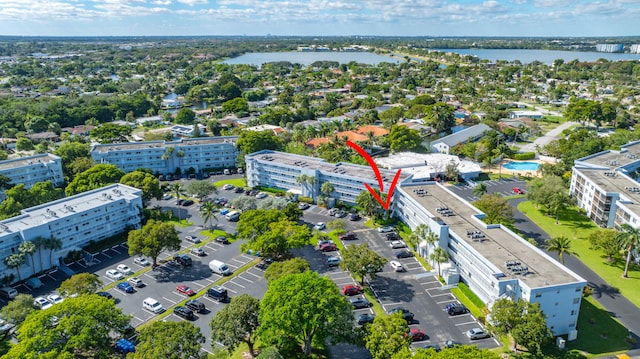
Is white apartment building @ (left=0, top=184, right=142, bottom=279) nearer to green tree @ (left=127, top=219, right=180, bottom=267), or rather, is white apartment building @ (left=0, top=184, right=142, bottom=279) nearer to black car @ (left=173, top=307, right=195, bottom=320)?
green tree @ (left=127, top=219, right=180, bottom=267)

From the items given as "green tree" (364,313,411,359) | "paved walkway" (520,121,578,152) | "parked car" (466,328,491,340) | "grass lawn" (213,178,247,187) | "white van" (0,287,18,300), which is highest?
"paved walkway" (520,121,578,152)

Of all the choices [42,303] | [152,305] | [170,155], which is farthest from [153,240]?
[170,155]

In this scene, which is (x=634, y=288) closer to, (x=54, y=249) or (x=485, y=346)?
(x=485, y=346)

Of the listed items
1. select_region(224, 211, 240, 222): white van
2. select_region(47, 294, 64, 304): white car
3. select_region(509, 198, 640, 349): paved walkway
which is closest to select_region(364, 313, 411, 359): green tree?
select_region(509, 198, 640, 349): paved walkway

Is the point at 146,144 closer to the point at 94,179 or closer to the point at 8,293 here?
the point at 94,179

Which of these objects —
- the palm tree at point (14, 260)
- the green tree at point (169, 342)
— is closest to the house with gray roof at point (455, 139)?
the green tree at point (169, 342)

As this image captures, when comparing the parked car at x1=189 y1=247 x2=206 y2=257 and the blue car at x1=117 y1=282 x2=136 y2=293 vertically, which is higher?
the parked car at x1=189 y1=247 x2=206 y2=257

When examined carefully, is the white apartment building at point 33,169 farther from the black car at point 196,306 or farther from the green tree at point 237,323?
the green tree at point 237,323
